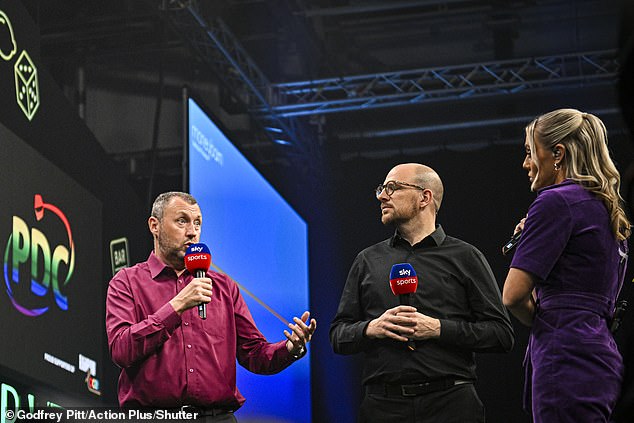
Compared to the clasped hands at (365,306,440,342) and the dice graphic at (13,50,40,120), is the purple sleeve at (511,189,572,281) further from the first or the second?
the dice graphic at (13,50,40,120)

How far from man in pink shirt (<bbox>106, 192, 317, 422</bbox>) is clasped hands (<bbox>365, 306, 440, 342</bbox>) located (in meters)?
0.25

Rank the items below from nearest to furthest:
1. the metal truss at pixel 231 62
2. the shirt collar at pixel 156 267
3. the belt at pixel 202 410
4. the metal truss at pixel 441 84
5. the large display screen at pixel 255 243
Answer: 1. the belt at pixel 202 410
2. the shirt collar at pixel 156 267
3. the large display screen at pixel 255 243
4. the metal truss at pixel 231 62
5. the metal truss at pixel 441 84

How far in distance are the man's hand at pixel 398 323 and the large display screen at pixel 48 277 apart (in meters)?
2.28

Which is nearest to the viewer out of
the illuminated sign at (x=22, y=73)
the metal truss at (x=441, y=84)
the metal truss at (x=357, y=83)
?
the illuminated sign at (x=22, y=73)

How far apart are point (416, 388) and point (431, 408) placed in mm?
88

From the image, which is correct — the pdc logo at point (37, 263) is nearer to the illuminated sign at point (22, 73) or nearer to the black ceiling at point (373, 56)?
the illuminated sign at point (22, 73)

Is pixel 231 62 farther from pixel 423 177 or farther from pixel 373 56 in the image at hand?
pixel 423 177

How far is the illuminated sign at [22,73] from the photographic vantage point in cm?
514

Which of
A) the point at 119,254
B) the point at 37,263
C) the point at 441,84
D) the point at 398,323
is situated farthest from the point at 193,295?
the point at 441,84

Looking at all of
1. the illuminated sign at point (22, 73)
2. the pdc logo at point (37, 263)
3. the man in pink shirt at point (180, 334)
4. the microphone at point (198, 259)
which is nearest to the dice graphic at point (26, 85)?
the illuminated sign at point (22, 73)

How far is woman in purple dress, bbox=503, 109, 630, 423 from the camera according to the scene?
2477mm

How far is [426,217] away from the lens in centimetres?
371

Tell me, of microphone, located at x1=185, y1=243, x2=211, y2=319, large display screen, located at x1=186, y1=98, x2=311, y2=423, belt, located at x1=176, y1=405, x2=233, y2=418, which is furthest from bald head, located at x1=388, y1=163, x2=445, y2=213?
large display screen, located at x1=186, y1=98, x2=311, y2=423

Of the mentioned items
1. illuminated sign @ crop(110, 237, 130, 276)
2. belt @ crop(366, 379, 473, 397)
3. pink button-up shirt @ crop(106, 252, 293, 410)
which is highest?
illuminated sign @ crop(110, 237, 130, 276)
